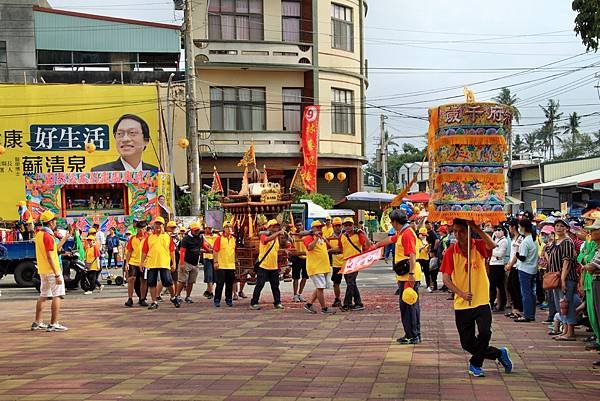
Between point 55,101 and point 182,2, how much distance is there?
8546 millimetres

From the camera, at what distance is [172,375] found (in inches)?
357

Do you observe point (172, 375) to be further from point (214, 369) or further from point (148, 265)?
point (148, 265)

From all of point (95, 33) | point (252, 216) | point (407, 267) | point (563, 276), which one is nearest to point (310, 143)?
point (95, 33)

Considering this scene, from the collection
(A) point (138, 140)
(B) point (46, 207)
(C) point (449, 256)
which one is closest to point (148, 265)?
(C) point (449, 256)

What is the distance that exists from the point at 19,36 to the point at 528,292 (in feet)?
102

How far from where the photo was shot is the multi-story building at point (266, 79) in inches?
1417

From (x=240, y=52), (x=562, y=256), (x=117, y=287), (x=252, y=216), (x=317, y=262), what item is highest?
(x=240, y=52)

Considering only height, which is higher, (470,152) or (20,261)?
(470,152)

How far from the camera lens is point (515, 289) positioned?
14.5 meters

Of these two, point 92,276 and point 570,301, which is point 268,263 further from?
point 92,276

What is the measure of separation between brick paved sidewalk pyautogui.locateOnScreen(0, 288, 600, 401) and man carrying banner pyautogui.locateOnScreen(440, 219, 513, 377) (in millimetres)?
262

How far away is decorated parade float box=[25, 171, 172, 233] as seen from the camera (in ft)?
102

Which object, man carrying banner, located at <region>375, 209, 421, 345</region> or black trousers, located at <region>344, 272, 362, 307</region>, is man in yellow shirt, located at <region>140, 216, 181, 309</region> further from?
man carrying banner, located at <region>375, 209, 421, 345</region>

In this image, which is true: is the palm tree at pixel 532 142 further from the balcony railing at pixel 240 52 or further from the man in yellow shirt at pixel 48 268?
the man in yellow shirt at pixel 48 268
